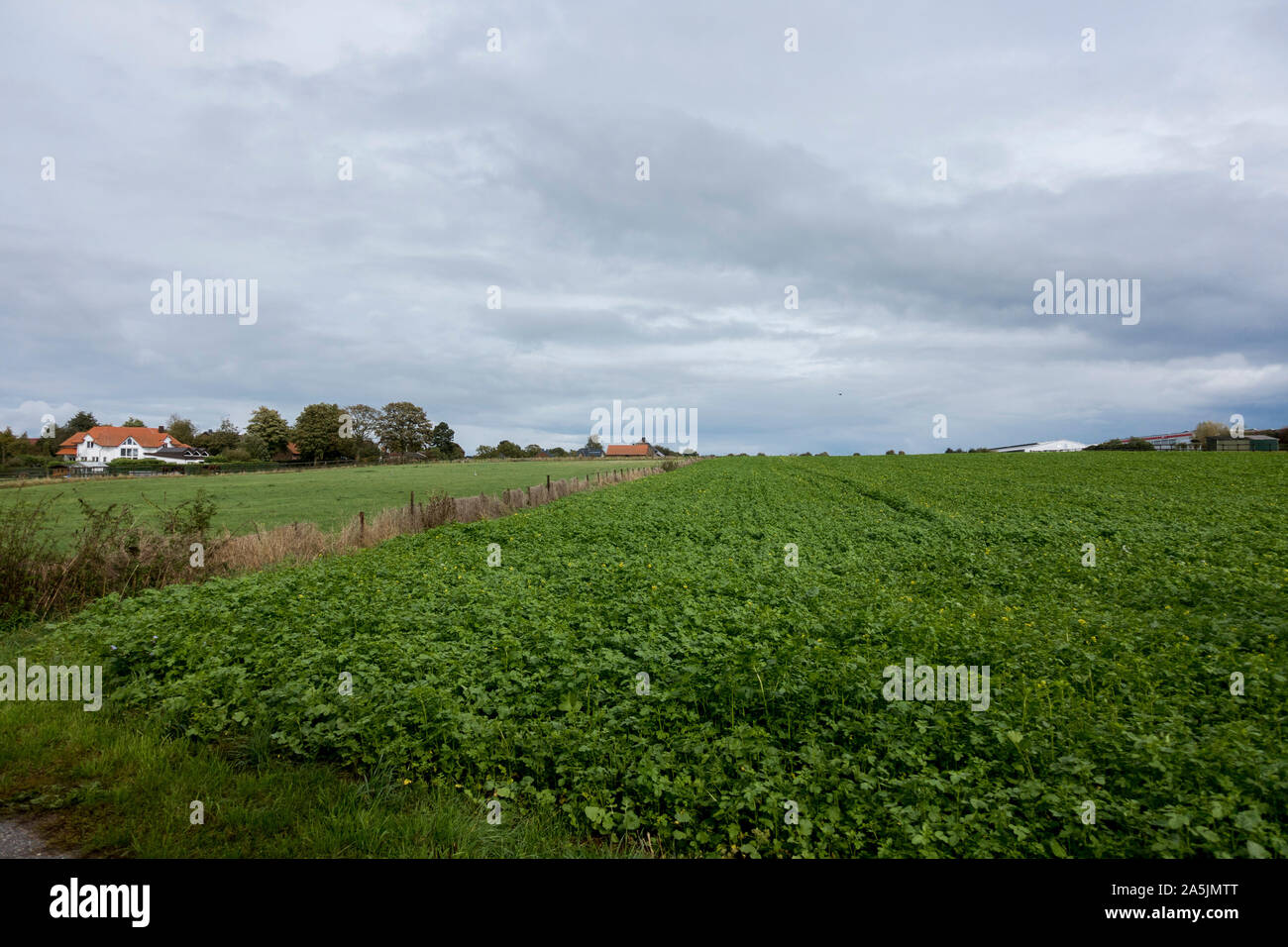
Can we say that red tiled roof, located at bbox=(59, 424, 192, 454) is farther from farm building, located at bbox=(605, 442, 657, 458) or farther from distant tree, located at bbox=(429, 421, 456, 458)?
farm building, located at bbox=(605, 442, 657, 458)

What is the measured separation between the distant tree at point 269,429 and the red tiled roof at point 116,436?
72.1 ft

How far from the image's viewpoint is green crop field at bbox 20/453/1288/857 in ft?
15.2

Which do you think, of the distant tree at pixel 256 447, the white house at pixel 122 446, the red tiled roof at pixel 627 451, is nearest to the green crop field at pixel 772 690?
the distant tree at pixel 256 447

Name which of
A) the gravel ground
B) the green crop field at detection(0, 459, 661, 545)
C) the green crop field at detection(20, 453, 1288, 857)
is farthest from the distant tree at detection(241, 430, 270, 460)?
the gravel ground

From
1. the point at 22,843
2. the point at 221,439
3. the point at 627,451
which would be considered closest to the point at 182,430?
the point at 221,439

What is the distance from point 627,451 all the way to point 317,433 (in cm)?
8679

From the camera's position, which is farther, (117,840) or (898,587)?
(898,587)

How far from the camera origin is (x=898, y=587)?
12.1 m

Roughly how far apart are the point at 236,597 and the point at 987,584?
559 inches

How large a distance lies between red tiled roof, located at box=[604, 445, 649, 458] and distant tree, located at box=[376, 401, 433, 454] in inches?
2113

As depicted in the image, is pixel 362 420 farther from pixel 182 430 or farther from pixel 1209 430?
pixel 1209 430

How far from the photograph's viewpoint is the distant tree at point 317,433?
119m
